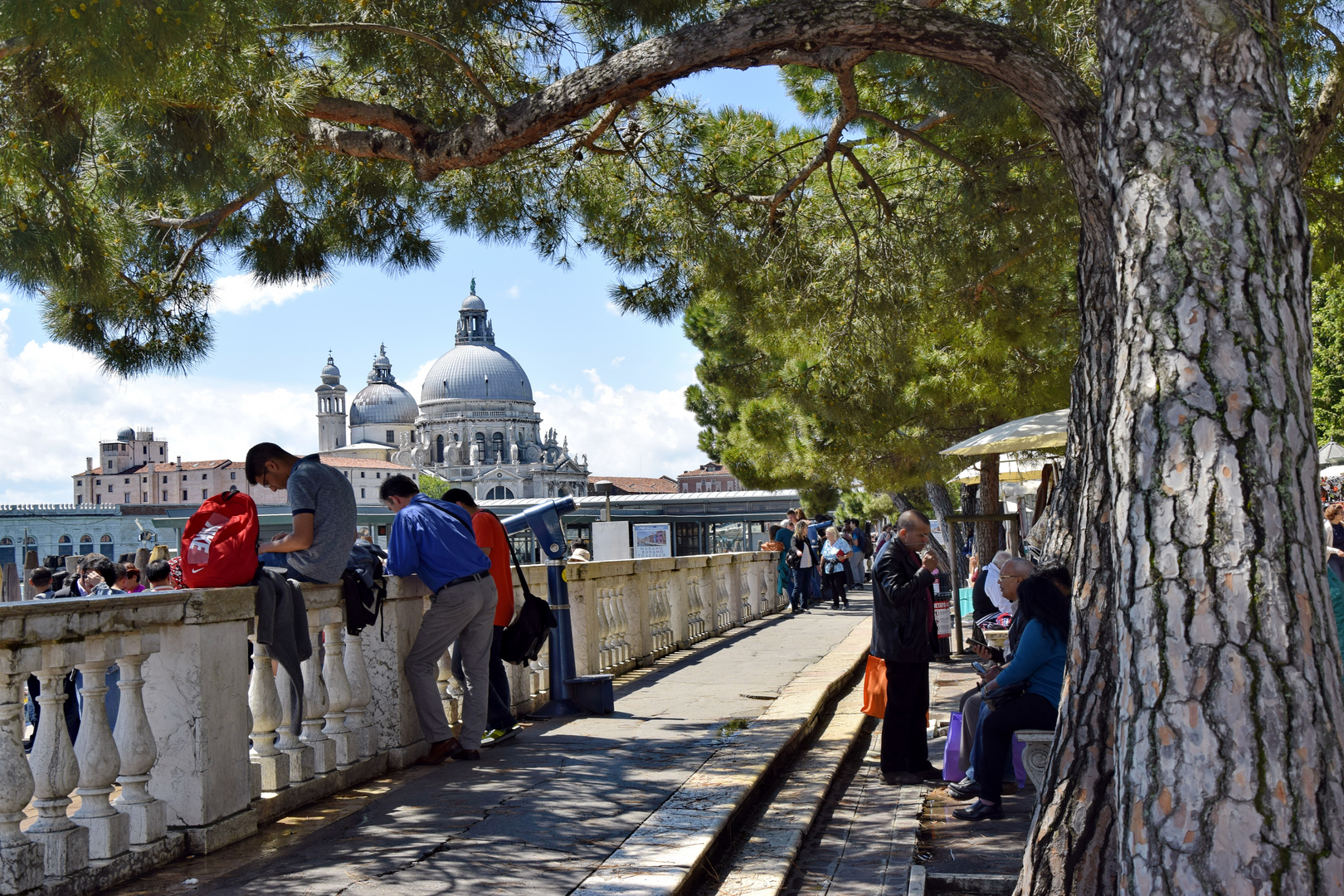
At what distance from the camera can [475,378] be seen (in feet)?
454

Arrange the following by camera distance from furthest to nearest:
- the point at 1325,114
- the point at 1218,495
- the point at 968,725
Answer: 1. the point at 1325,114
2. the point at 968,725
3. the point at 1218,495

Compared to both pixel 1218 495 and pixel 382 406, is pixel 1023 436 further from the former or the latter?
pixel 382 406

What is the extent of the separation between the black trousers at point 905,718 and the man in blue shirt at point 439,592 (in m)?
2.05

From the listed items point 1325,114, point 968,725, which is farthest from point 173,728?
point 1325,114

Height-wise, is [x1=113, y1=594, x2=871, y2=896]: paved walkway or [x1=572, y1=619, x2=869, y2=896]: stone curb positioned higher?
[x1=113, y1=594, x2=871, y2=896]: paved walkway

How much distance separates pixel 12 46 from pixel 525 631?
11.7ft

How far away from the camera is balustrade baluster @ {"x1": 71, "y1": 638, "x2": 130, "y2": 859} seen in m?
3.54

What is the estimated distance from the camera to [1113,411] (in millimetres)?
2705

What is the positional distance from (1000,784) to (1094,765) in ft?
6.97

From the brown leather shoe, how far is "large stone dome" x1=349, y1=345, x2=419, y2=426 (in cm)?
14938

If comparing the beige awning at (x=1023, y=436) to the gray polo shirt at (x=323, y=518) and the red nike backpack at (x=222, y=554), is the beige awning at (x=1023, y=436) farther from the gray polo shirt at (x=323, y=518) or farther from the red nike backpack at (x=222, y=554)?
the red nike backpack at (x=222, y=554)

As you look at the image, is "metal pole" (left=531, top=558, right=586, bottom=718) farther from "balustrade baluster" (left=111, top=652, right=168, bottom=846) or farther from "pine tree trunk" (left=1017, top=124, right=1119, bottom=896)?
"pine tree trunk" (left=1017, top=124, right=1119, bottom=896)

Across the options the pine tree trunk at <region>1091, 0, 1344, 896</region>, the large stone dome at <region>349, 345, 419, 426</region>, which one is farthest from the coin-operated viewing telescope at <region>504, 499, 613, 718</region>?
the large stone dome at <region>349, 345, 419, 426</region>

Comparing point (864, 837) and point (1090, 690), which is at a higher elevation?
point (1090, 690)
